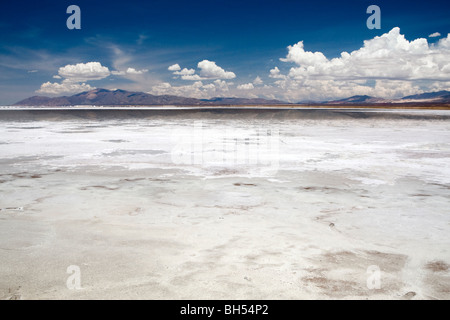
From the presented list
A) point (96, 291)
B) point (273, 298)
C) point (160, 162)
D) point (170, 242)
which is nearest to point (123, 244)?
point (170, 242)

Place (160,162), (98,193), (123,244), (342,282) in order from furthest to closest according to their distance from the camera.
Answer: (160,162) < (98,193) < (123,244) < (342,282)
